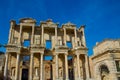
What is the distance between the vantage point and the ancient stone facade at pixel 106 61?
22422 mm

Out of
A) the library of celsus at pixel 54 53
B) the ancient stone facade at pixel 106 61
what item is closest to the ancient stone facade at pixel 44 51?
the library of celsus at pixel 54 53

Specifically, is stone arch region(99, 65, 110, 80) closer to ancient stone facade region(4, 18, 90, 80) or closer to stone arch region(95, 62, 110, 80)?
stone arch region(95, 62, 110, 80)

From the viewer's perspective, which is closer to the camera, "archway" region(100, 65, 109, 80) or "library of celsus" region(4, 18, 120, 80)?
"library of celsus" region(4, 18, 120, 80)

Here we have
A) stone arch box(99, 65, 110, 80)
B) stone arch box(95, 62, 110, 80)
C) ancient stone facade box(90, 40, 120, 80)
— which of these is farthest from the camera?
stone arch box(99, 65, 110, 80)

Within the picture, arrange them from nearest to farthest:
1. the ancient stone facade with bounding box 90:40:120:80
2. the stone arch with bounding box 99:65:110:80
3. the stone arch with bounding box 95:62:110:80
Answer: the ancient stone facade with bounding box 90:40:120:80 < the stone arch with bounding box 95:62:110:80 < the stone arch with bounding box 99:65:110:80

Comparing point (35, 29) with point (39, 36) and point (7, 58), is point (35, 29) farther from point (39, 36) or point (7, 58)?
point (7, 58)

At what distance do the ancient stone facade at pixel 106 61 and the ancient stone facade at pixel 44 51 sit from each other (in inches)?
81.1

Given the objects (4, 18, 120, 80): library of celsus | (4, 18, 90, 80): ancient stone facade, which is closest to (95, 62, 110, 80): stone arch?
Result: (4, 18, 120, 80): library of celsus

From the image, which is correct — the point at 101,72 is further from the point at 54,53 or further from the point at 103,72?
the point at 54,53

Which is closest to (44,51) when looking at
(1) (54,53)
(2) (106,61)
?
(1) (54,53)

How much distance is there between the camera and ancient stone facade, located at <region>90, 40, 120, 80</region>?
22.4 m

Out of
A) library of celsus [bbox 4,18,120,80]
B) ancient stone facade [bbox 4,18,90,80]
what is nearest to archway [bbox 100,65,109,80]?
library of celsus [bbox 4,18,120,80]

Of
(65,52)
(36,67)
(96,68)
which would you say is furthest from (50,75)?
(96,68)

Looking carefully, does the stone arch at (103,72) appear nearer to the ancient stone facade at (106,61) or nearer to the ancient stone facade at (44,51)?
the ancient stone facade at (106,61)
